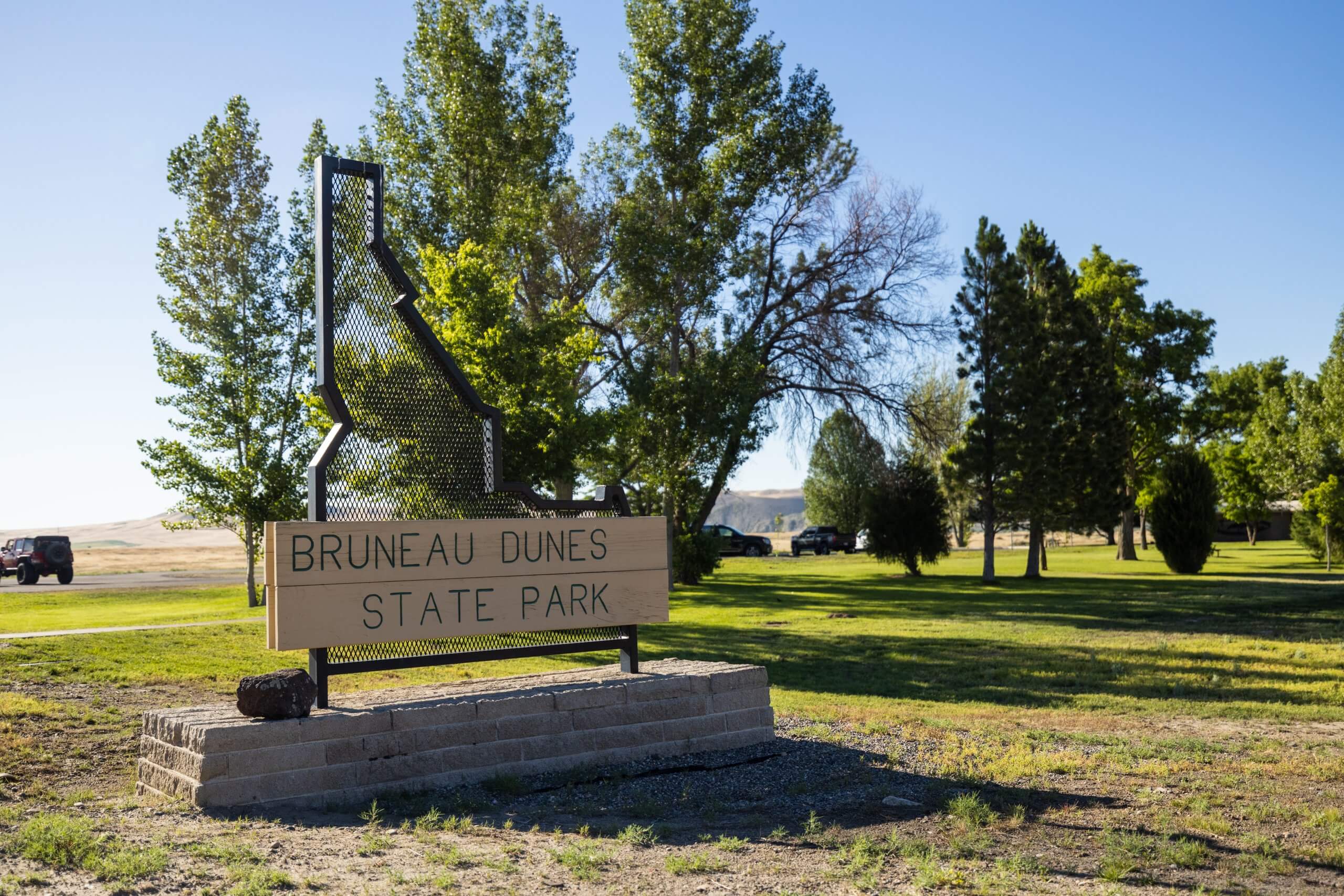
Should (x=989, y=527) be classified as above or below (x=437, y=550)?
below

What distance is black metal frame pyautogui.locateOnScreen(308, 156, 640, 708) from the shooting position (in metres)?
7.83

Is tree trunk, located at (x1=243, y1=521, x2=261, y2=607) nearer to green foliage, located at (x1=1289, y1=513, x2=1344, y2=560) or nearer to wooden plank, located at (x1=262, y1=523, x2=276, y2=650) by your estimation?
wooden plank, located at (x1=262, y1=523, x2=276, y2=650)

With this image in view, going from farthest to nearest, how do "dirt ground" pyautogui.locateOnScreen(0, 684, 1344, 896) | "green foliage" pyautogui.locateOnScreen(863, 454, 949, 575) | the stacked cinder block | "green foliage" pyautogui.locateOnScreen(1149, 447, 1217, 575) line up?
"green foliage" pyautogui.locateOnScreen(1149, 447, 1217, 575) < "green foliage" pyautogui.locateOnScreen(863, 454, 949, 575) < the stacked cinder block < "dirt ground" pyautogui.locateOnScreen(0, 684, 1344, 896)

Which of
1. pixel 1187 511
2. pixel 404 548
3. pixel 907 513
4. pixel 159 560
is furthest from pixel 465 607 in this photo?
pixel 159 560

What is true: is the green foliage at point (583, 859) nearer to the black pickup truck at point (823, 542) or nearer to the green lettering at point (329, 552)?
the green lettering at point (329, 552)

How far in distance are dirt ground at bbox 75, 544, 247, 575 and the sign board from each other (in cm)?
3706

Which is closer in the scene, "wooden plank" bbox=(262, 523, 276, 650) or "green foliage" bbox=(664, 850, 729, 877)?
"green foliage" bbox=(664, 850, 729, 877)

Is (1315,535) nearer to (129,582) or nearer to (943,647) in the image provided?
(943,647)

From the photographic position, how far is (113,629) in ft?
59.6

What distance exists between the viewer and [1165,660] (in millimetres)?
15055

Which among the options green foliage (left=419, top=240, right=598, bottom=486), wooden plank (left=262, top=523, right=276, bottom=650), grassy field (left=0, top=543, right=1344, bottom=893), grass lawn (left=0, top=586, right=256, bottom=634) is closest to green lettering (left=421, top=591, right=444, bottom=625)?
wooden plank (left=262, top=523, right=276, bottom=650)

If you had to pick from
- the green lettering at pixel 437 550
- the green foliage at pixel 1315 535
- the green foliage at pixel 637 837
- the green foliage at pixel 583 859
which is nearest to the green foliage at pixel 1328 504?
the green foliage at pixel 1315 535

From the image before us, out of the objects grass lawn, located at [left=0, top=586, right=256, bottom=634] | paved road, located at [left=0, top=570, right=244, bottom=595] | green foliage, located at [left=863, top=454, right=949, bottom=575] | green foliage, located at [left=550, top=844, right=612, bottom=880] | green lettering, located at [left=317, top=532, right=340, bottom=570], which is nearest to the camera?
green foliage, located at [left=550, top=844, right=612, bottom=880]

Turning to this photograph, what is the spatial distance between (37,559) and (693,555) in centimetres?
2267
